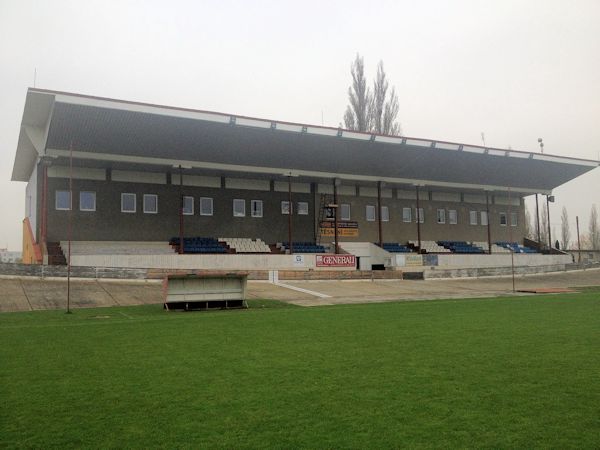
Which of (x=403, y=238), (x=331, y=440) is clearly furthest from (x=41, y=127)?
(x=331, y=440)

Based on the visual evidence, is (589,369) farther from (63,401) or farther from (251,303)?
(251,303)

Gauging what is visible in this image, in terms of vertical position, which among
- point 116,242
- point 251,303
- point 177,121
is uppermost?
point 177,121

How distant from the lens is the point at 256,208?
44.2m

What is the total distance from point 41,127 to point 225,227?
15.2m

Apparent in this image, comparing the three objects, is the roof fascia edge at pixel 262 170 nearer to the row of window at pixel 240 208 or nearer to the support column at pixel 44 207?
the support column at pixel 44 207

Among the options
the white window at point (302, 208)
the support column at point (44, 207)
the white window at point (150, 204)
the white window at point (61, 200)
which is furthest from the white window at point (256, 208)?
the support column at point (44, 207)

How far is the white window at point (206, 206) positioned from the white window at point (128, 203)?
528cm

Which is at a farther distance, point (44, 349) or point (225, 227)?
point (225, 227)

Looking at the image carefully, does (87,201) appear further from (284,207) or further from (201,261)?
(284,207)

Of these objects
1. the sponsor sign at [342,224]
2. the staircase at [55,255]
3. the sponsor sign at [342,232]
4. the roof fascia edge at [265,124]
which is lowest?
the staircase at [55,255]

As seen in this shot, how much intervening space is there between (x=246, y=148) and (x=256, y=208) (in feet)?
25.1

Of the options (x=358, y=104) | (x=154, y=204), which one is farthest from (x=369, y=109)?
(x=154, y=204)

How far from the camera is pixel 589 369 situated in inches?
276

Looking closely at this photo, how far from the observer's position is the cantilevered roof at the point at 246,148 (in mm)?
31328
